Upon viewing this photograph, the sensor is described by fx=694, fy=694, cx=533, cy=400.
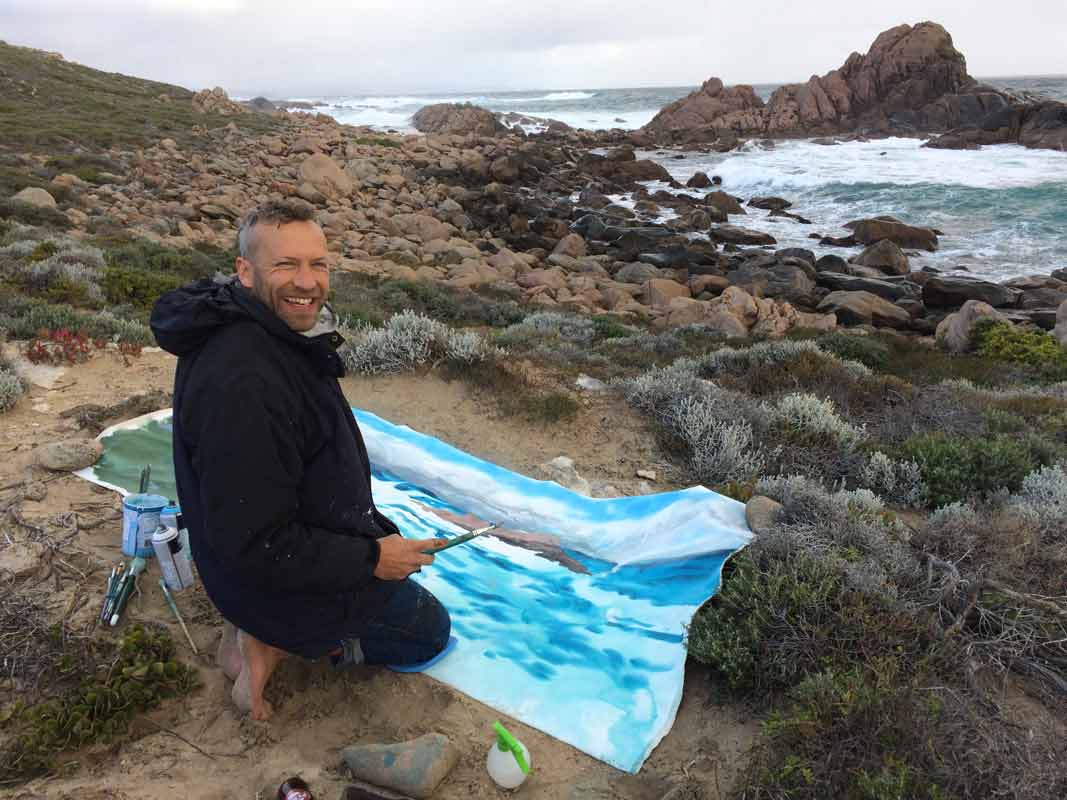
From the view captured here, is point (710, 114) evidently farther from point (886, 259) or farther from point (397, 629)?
point (397, 629)

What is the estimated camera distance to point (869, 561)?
3332mm

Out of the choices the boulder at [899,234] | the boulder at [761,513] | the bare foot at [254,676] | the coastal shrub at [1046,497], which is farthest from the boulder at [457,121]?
the bare foot at [254,676]

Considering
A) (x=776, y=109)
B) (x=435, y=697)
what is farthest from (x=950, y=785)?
(x=776, y=109)

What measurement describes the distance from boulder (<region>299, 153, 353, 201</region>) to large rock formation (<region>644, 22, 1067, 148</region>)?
34.3 m

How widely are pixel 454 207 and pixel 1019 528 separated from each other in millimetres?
22280

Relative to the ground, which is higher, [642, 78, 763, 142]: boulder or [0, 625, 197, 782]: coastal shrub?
[642, 78, 763, 142]: boulder

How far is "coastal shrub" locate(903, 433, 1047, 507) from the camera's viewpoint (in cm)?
490

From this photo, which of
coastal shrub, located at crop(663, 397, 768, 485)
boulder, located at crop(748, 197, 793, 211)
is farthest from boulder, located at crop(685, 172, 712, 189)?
coastal shrub, located at crop(663, 397, 768, 485)

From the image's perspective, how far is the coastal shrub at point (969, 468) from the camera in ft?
16.1

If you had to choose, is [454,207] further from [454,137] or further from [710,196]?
[454,137]

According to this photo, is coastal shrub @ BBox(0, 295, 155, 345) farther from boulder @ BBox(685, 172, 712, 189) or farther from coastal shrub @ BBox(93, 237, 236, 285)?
boulder @ BBox(685, 172, 712, 189)

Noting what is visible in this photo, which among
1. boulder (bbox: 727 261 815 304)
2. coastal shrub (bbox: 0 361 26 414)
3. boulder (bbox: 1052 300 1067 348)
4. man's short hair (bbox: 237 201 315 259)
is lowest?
boulder (bbox: 1052 300 1067 348)

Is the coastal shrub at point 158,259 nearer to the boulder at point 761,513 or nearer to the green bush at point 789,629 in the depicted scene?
the boulder at point 761,513

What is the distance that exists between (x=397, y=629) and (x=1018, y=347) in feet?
37.1
